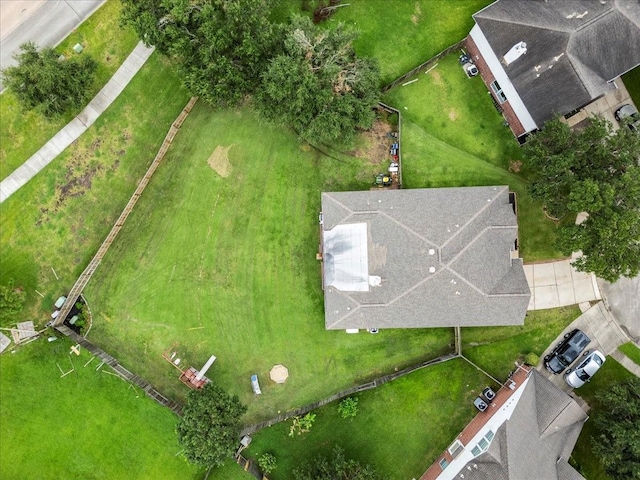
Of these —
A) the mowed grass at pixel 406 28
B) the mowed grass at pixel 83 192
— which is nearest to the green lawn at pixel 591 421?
the mowed grass at pixel 406 28

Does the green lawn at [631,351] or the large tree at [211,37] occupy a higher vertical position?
the large tree at [211,37]

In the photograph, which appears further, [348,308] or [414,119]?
[414,119]

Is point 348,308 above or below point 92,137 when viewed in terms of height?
below

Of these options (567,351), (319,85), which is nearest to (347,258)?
(319,85)

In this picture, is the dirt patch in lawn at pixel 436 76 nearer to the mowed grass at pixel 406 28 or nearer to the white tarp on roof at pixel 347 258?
the mowed grass at pixel 406 28

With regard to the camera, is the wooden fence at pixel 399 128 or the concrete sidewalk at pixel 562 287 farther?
the wooden fence at pixel 399 128

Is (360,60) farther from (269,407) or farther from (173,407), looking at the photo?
(173,407)

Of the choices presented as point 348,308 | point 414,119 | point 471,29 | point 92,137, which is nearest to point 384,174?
point 414,119
